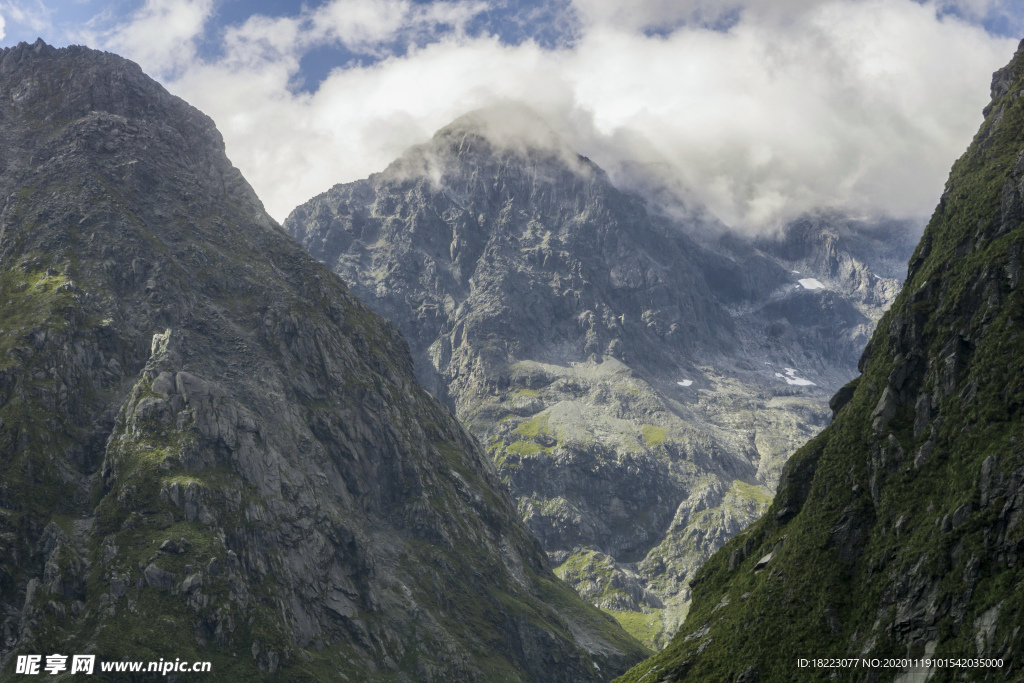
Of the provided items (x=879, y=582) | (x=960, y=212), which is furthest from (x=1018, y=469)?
(x=960, y=212)

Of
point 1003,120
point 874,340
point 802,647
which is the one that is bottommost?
point 802,647

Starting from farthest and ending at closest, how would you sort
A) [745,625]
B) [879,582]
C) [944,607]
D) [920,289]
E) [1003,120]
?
[1003,120]
[920,289]
[745,625]
[879,582]
[944,607]

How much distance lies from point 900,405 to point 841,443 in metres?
11.8

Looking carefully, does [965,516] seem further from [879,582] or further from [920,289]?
[920,289]

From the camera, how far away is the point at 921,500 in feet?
411

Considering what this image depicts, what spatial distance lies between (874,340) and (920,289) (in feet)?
72.4

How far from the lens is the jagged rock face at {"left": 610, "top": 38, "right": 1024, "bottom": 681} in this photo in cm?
10700

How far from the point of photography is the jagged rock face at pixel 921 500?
107m

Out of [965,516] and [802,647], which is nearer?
[965,516]

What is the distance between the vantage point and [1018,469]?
107812 millimetres

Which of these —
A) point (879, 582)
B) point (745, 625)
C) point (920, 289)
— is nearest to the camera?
point (879, 582)

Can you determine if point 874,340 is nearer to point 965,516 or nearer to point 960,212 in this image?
point 960,212

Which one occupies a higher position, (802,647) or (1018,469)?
(1018,469)

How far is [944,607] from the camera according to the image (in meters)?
108
